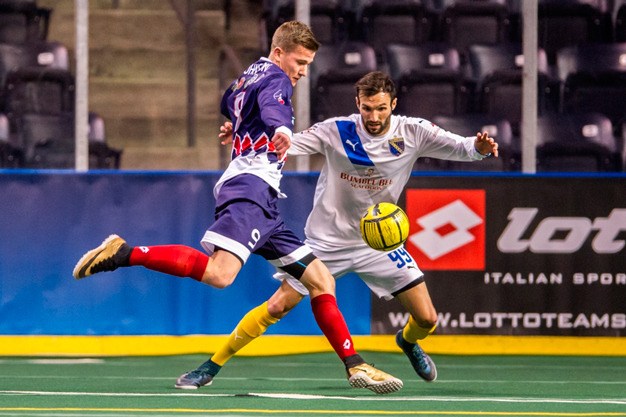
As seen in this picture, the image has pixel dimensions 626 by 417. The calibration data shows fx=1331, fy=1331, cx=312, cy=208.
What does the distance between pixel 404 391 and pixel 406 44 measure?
4.68m

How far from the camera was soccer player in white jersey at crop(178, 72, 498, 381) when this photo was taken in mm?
7551

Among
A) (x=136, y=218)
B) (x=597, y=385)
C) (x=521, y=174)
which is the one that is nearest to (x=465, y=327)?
(x=521, y=174)

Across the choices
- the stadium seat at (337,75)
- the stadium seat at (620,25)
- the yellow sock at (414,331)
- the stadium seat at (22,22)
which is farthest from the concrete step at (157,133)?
the stadium seat at (620,25)

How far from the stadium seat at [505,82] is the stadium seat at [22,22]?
11.6 feet

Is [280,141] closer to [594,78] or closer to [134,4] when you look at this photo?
[134,4]

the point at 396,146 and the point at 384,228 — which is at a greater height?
the point at 396,146

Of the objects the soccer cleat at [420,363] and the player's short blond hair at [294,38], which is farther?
the soccer cleat at [420,363]

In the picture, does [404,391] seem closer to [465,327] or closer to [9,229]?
[465,327]

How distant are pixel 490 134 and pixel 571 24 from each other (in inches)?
46.3

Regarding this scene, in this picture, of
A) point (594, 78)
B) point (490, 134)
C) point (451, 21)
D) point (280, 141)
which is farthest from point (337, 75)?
point (280, 141)

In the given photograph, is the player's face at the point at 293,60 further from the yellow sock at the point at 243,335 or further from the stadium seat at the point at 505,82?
the stadium seat at the point at 505,82

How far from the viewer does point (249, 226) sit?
662 centimetres

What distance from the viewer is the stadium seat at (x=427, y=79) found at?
1084cm

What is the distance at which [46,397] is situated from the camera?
679cm
